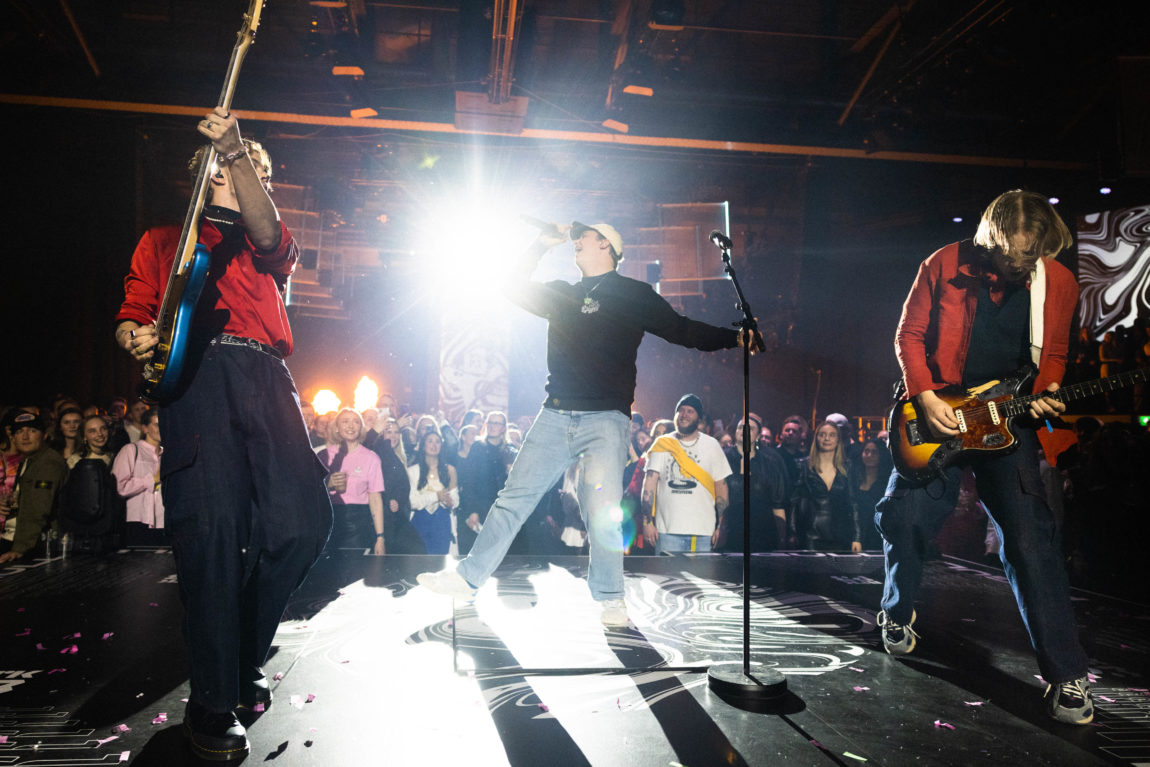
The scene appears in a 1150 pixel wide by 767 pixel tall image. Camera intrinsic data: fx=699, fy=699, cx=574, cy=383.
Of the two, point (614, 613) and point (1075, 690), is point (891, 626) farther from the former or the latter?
point (614, 613)

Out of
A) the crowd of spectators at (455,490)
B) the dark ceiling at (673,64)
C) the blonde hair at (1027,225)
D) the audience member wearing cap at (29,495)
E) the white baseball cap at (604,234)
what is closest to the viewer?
the blonde hair at (1027,225)

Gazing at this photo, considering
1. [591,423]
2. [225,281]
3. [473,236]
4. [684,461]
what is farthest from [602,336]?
[473,236]

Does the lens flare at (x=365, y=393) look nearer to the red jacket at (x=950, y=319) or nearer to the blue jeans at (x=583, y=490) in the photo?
the blue jeans at (x=583, y=490)

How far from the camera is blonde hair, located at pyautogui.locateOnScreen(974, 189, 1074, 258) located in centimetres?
256

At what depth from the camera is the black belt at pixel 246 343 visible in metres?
2.15

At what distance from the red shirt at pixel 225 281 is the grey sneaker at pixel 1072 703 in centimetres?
285

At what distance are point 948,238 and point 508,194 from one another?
27.4 feet

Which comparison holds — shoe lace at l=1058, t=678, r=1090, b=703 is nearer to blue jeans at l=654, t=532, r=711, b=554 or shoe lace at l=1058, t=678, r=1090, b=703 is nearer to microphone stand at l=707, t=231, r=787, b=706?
microphone stand at l=707, t=231, r=787, b=706

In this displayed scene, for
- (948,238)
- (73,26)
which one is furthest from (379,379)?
(948,238)

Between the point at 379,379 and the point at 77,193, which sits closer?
the point at 77,193

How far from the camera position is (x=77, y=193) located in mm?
10453

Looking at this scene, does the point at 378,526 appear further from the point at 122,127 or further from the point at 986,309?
the point at 122,127

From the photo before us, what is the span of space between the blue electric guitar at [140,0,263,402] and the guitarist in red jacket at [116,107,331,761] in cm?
5

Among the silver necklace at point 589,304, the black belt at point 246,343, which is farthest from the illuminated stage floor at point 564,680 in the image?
the silver necklace at point 589,304
